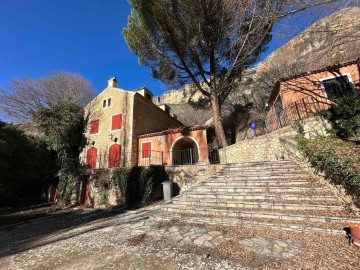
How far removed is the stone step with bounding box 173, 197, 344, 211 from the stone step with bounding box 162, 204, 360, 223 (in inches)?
11.6

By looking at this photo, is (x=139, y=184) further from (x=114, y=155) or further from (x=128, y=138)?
(x=114, y=155)

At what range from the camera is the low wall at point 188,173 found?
36.5ft

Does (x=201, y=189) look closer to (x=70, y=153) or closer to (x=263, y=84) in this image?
(x=70, y=153)

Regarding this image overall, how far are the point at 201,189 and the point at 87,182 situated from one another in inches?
404

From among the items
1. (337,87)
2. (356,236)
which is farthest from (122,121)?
(356,236)

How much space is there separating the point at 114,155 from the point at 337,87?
16.0 meters

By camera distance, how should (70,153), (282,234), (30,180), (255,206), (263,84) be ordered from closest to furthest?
(282,234)
(255,206)
(30,180)
(70,153)
(263,84)

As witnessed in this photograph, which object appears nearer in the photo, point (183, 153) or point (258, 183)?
point (258, 183)

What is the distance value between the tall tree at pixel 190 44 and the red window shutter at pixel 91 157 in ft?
28.1

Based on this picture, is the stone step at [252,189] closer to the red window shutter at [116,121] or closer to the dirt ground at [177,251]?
the dirt ground at [177,251]

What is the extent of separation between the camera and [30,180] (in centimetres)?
1644

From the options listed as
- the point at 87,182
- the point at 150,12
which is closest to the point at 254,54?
the point at 150,12

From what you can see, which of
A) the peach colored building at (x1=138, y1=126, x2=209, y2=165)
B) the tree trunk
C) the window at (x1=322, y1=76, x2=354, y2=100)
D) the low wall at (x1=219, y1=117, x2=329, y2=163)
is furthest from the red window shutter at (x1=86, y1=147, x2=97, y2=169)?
the window at (x1=322, y1=76, x2=354, y2=100)

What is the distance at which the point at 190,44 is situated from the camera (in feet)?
43.2
